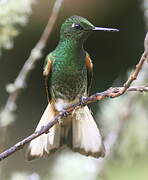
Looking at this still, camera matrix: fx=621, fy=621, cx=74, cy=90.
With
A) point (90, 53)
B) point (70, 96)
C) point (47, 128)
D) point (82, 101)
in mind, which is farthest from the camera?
point (90, 53)

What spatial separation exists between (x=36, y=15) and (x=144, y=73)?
68cm

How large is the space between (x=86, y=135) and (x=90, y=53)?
2.26 ft

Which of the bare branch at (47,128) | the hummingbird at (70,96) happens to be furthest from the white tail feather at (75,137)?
the bare branch at (47,128)

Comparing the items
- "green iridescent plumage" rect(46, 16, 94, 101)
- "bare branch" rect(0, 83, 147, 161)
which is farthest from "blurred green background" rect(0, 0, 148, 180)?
"bare branch" rect(0, 83, 147, 161)

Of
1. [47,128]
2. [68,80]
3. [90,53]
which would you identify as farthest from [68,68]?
[90,53]

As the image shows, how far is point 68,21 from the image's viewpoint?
1.04m

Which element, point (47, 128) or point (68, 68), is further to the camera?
point (68, 68)

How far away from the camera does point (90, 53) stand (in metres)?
1.75

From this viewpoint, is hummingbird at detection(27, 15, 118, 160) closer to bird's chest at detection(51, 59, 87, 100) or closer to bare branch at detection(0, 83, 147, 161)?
bird's chest at detection(51, 59, 87, 100)

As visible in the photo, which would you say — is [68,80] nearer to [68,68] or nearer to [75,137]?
[68,68]

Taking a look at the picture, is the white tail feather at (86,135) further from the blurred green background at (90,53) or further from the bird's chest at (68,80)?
the blurred green background at (90,53)

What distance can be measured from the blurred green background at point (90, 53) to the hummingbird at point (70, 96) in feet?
0.57

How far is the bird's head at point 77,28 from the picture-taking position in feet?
3.17

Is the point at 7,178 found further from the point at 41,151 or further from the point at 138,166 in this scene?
the point at 41,151
